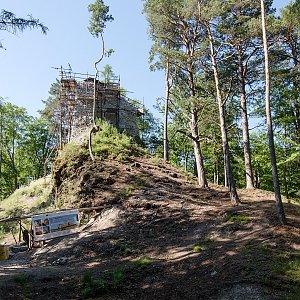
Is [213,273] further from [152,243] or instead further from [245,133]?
[245,133]

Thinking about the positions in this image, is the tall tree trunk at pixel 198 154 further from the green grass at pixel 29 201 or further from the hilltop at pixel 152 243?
the green grass at pixel 29 201

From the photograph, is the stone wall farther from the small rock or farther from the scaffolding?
the small rock

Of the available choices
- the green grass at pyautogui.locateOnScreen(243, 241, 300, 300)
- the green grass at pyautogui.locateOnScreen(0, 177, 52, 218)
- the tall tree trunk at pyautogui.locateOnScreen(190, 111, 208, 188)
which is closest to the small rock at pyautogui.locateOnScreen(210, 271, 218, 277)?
the green grass at pyautogui.locateOnScreen(243, 241, 300, 300)

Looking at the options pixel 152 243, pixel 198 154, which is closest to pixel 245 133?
pixel 198 154

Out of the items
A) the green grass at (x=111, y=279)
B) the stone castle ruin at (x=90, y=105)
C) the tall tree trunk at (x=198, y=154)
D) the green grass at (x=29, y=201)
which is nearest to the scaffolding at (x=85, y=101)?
the stone castle ruin at (x=90, y=105)

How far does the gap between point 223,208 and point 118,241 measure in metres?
4.89

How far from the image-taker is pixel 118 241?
13320 mm

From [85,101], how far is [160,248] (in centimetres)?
1733

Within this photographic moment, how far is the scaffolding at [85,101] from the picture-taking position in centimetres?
2609

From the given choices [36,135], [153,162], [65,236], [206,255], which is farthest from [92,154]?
[36,135]

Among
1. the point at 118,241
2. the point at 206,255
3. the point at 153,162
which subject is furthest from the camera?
the point at 153,162

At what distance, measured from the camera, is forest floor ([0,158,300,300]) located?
8.48 m

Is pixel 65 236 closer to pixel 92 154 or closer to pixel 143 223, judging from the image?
pixel 143 223

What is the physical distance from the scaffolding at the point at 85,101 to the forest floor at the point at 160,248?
7.21m
